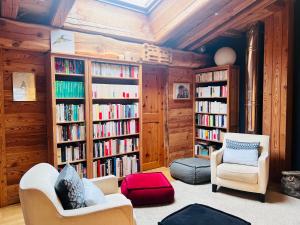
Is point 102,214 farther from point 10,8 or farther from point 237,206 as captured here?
point 10,8

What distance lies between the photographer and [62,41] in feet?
9.54

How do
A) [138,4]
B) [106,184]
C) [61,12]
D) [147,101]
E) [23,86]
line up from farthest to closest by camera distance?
[147,101] < [138,4] < [23,86] < [61,12] < [106,184]

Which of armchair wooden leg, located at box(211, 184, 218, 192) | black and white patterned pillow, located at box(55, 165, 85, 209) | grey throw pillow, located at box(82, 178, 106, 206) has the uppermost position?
black and white patterned pillow, located at box(55, 165, 85, 209)

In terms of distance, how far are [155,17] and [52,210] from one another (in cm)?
311

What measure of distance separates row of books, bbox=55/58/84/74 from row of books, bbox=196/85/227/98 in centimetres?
242

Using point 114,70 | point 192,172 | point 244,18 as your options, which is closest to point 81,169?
point 114,70

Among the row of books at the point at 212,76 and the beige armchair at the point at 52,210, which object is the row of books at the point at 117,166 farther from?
the row of books at the point at 212,76

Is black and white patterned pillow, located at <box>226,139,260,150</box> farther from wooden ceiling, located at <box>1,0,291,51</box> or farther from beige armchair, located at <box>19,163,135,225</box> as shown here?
beige armchair, located at <box>19,163,135,225</box>

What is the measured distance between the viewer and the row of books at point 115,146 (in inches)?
131

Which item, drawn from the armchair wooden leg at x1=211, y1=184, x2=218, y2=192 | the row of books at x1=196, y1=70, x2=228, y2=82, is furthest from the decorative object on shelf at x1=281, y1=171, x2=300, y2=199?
the row of books at x1=196, y1=70, x2=228, y2=82

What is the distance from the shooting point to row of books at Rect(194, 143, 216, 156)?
4473 mm

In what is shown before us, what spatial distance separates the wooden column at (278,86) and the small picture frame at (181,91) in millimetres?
1473

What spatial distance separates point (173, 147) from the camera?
447 cm

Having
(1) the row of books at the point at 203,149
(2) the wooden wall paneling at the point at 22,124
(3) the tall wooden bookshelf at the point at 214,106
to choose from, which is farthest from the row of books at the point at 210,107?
(2) the wooden wall paneling at the point at 22,124
